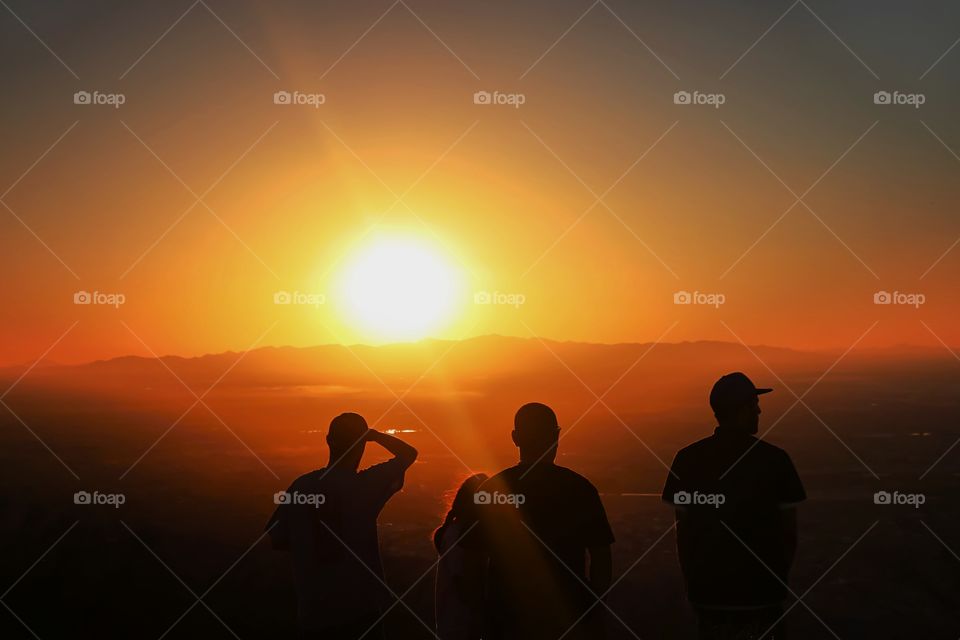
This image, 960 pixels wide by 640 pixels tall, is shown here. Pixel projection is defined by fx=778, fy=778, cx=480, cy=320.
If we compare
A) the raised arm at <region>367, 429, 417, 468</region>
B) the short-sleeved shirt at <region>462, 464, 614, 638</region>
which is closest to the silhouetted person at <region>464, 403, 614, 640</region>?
the short-sleeved shirt at <region>462, 464, 614, 638</region>


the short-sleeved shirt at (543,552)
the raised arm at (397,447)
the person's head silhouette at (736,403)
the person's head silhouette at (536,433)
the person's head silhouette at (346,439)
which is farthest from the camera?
the raised arm at (397,447)

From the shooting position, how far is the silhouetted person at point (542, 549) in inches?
163

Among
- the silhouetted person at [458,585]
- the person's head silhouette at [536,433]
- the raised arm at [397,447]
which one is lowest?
the silhouetted person at [458,585]

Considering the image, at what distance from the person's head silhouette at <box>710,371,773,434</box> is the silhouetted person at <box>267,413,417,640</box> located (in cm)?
217

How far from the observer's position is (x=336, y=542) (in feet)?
16.1

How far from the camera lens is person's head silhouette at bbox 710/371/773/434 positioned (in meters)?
4.53

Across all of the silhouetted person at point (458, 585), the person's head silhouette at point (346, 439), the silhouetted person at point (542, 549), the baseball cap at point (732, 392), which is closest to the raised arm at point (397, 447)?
the person's head silhouette at point (346, 439)

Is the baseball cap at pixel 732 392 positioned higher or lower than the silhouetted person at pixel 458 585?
higher

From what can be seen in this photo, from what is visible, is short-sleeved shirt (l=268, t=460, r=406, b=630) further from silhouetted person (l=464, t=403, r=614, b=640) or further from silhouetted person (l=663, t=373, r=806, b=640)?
silhouetted person (l=663, t=373, r=806, b=640)

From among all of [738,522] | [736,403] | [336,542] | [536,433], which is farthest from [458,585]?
[736,403]

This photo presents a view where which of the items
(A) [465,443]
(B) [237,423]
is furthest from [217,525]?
(B) [237,423]

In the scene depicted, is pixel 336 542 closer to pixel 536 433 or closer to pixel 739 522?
pixel 536 433

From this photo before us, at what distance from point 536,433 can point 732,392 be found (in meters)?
1.22

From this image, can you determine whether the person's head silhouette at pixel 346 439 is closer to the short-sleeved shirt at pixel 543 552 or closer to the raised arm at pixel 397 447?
the raised arm at pixel 397 447
